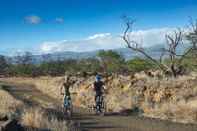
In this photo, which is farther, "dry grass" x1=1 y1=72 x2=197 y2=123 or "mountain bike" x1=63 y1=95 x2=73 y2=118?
"mountain bike" x1=63 y1=95 x2=73 y2=118

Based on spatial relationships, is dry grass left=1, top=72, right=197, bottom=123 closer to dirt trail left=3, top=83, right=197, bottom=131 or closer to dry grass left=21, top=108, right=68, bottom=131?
dirt trail left=3, top=83, right=197, bottom=131

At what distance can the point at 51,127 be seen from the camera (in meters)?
15.3

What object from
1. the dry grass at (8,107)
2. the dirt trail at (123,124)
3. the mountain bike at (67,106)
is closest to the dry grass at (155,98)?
the dirt trail at (123,124)

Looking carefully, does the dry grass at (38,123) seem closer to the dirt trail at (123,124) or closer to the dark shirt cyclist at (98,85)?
the dirt trail at (123,124)

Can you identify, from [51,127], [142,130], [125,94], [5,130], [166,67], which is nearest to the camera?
[5,130]

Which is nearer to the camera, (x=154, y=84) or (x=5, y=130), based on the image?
(x=5, y=130)

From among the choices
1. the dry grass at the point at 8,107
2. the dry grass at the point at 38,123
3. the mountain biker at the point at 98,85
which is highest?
the mountain biker at the point at 98,85

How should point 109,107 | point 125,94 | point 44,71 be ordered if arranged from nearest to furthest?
point 109,107 < point 125,94 < point 44,71

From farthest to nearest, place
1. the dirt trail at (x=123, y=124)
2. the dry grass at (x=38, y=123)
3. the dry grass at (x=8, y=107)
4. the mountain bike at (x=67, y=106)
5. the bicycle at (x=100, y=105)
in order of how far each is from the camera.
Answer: the bicycle at (x=100, y=105)
the mountain bike at (x=67, y=106)
the dirt trail at (x=123, y=124)
the dry grass at (x=8, y=107)
the dry grass at (x=38, y=123)

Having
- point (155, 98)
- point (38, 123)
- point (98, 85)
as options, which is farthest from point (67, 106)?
point (38, 123)

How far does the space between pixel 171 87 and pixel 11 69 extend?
3521 inches

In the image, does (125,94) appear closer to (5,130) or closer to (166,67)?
(166,67)

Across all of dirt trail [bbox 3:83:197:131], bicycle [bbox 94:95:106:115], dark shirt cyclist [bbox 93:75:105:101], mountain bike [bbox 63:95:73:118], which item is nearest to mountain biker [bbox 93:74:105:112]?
dark shirt cyclist [bbox 93:75:105:101]

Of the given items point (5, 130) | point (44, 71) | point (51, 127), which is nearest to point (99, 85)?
point (51, 127)
